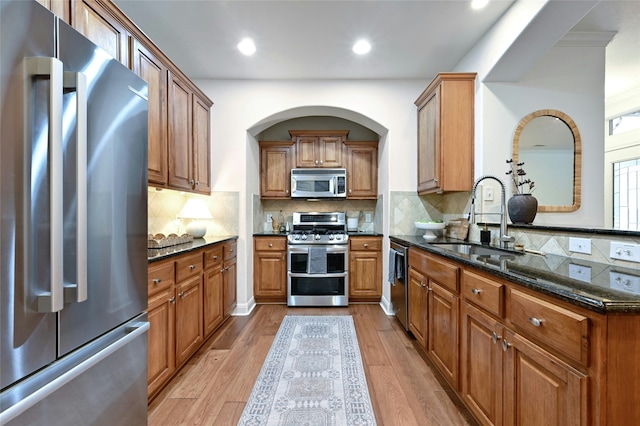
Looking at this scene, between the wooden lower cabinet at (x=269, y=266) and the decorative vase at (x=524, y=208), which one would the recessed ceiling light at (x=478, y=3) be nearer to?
the decorative vase at (x=524, y=208)

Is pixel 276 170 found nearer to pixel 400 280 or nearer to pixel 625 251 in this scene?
pixel 400 280

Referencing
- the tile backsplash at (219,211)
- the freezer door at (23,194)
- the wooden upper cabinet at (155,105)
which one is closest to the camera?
the freezer door at (23,194)

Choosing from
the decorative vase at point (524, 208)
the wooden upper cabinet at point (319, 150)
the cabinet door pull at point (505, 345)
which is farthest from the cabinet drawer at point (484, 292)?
the wooden upper cabinet at point (319, 150)

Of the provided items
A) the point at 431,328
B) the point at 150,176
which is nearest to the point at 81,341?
the point at 150,176

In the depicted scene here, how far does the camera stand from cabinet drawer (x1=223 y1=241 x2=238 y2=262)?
2.99 m

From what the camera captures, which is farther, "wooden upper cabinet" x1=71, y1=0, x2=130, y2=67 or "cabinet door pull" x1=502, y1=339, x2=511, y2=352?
"wooden upper cabinet" x1=71, y1=0, x2=130, y2=67

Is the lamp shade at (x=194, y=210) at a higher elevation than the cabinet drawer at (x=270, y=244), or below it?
higher

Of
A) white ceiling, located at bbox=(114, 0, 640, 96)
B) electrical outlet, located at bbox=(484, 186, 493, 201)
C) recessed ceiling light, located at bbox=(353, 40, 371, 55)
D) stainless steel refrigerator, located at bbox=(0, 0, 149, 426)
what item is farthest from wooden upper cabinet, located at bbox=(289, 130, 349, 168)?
stainless steel refrigerator, located at bbox=(0, 0, 149, 426)

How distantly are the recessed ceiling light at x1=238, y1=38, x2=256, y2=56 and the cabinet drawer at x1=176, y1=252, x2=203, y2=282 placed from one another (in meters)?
1.96

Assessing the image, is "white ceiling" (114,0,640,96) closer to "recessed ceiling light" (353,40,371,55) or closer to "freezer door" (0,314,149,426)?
"recessed ceiling light" (353,40,371,55)

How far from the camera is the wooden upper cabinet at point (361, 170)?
4078 mm

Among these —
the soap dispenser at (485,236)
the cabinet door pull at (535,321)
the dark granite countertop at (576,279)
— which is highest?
the soap dispenser at (485,236)

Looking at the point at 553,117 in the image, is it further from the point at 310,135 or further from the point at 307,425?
the point at 307,425

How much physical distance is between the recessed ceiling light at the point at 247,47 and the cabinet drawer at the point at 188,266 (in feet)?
6.45
